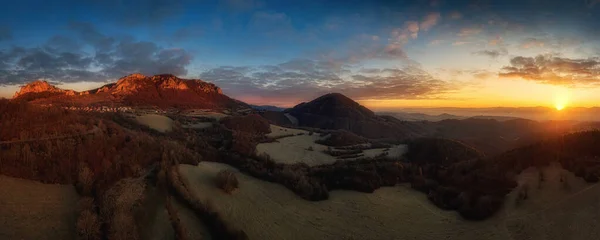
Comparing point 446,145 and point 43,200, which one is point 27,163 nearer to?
point 43,200

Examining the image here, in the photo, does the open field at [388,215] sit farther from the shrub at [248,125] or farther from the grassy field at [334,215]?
the shrub at [248,125]

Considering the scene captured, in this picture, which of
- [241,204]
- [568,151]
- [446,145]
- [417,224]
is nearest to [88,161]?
[241,204]

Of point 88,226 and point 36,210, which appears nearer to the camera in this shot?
point 88,226

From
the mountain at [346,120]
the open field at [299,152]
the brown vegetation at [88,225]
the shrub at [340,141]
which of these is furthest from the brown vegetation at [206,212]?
the mountain at [346,120]

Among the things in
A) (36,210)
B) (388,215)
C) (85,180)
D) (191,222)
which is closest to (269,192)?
(191,222)

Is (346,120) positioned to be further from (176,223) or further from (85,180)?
(176,223)

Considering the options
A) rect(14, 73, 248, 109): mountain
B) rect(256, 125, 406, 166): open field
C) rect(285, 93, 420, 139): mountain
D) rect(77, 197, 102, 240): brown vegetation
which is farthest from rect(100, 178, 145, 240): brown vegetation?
rect(14, 73, 248, 109): mountain
